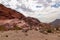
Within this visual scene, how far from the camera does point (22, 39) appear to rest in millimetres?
19141

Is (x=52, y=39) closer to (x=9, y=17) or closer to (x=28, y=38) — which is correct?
(x=28, y=38)

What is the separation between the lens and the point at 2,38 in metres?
19.5

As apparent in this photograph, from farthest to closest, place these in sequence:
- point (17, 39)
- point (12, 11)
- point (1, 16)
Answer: point (12, 11)
point (1, 16)
point (17, 39)

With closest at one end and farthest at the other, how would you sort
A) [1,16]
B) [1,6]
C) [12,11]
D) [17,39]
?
1. [17,39]
2. [1,16]
3. [1,6]
4. [12,11]

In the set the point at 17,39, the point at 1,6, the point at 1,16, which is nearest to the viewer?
the point at 17,39

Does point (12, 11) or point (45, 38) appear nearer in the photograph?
point (45, 38)

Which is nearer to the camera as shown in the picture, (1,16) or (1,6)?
(1,16)

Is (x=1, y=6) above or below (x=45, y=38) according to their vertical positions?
above

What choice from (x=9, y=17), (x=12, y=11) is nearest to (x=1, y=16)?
(x=9, y=17)

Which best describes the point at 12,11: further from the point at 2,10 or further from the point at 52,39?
the point at 52,39

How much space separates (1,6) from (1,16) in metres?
4.14

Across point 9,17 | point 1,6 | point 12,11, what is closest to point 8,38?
point 9,17

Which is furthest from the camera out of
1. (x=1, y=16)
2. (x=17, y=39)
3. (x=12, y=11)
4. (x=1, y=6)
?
(x=12, y=11)

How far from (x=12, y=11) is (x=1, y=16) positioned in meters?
7.50
